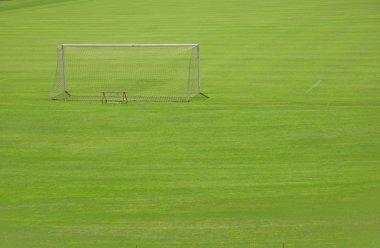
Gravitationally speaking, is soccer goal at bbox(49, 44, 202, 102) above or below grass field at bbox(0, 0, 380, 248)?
above

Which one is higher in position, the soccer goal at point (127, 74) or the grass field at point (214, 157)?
the soccer goal at point (127, 74)

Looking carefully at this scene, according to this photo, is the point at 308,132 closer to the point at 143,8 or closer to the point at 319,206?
the point at 319,206

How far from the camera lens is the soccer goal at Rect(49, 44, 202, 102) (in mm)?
31359

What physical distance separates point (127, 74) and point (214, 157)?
1394 cm

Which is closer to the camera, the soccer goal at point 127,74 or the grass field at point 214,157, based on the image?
the grass field at point 214,157

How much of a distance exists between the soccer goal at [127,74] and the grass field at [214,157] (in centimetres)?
77

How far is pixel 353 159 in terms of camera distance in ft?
71.3

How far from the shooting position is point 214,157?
22.3m

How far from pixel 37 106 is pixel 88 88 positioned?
3.88 metres

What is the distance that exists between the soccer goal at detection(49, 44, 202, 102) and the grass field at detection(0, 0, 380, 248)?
77cm

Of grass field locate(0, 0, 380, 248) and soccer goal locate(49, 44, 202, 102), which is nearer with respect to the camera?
grass field locate(0, 0, 380, 248)

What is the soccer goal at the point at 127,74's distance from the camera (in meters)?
31.4

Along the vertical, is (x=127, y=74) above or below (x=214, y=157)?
above

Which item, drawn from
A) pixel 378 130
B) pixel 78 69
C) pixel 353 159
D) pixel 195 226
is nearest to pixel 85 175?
pixel 195 226
